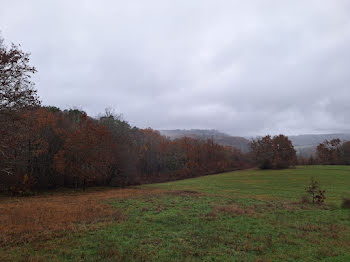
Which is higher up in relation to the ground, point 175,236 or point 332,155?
point 332,155

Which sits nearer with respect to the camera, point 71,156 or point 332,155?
point 71,156

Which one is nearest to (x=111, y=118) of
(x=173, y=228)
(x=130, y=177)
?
(x=130, y=177)

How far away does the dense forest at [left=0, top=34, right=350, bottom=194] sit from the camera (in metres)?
11.0

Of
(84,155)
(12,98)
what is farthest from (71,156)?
(12,98)

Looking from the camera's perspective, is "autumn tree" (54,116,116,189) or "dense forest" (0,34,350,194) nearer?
"dense forest" (0,34,350,194)

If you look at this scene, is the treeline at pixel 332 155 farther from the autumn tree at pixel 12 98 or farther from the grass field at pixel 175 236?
the autumn tree at pixel 12 98

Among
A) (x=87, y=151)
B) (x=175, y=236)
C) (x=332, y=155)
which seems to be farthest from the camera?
(x=332, y=155)

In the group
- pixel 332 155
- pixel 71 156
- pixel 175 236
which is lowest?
pixel 175 236

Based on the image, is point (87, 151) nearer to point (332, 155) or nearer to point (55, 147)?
point (55, 147)

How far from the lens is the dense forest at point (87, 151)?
36.0 ft

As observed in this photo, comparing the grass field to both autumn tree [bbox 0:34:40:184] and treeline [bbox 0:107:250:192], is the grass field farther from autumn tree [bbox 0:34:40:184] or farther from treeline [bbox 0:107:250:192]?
treeline [bbox 0:107:250:192]

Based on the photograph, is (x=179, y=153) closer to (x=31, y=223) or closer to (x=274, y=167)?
(x=274, y=167)

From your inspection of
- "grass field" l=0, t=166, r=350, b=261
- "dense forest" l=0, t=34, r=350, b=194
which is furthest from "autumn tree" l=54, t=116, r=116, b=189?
"grass field" l=0, t=166, r=350, b=261

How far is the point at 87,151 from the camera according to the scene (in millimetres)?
34250
